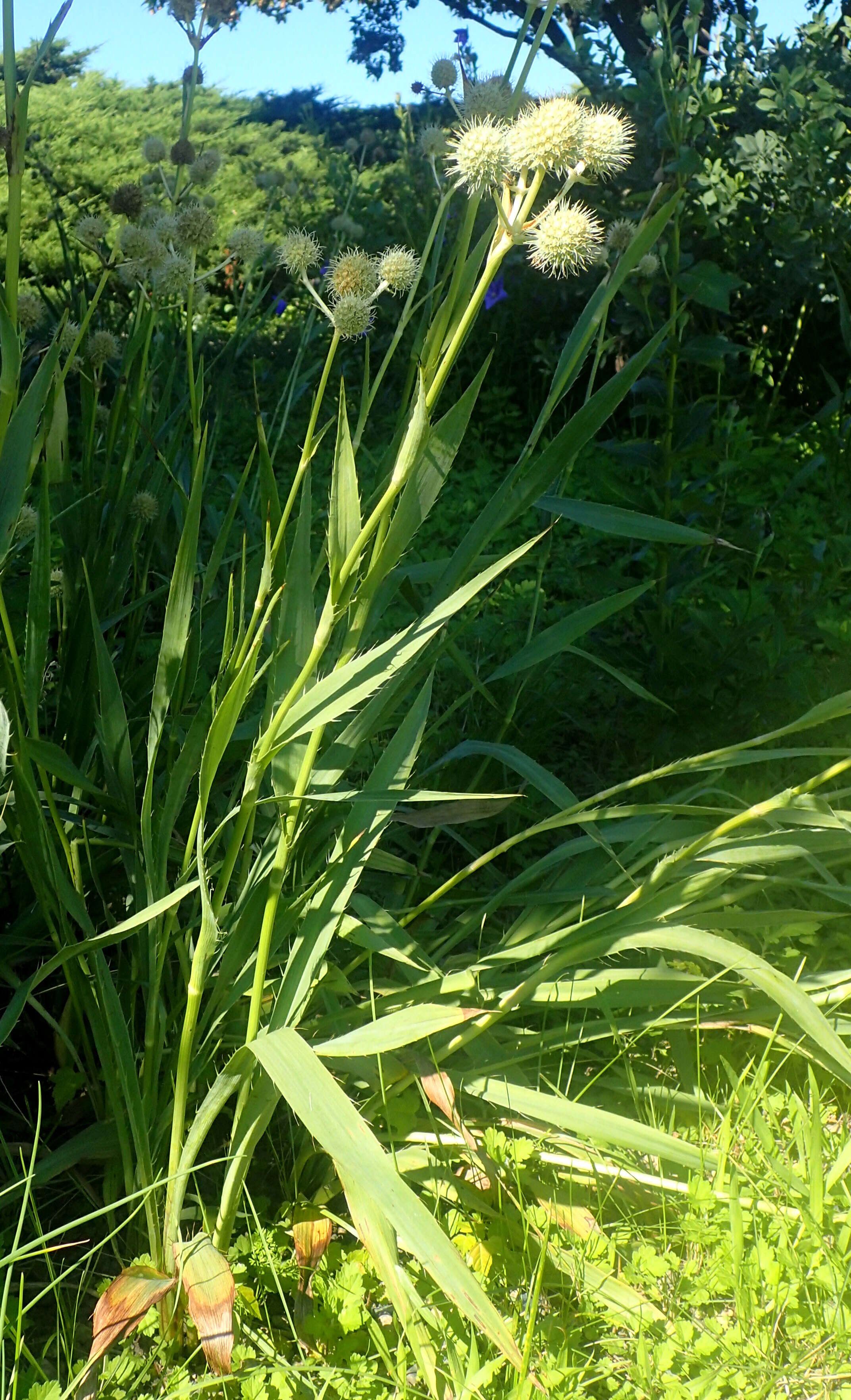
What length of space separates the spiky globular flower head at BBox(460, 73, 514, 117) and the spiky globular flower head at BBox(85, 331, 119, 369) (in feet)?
2.25

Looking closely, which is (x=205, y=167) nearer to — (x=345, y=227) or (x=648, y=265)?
(x=345, y=227)

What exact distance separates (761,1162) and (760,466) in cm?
279

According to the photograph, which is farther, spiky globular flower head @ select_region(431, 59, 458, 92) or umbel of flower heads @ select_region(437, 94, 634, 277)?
spiky globular flower head @ select_region(431, 59, 458, 92)

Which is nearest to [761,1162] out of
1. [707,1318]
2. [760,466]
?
[707,1318]

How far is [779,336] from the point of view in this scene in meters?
4.55

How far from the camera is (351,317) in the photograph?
1.18 metres

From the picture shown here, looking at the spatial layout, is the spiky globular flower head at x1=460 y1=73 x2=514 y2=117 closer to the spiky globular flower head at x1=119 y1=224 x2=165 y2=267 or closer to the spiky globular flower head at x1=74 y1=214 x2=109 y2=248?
the spiky globular flower head at x1=119 y1=224 x2=165 y2=267

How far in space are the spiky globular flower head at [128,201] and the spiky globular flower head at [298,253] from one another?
403mm

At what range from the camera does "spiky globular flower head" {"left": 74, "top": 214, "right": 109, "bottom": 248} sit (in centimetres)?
179

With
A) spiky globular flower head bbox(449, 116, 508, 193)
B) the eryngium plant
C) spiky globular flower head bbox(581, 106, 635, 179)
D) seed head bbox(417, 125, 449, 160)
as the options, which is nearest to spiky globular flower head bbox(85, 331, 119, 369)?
the eryngium plant

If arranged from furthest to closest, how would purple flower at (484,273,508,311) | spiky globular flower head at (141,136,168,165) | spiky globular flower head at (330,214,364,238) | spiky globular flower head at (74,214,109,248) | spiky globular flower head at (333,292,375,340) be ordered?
purple flower at (484,273,508,311) → spiky globular flower head at (141,136,168,165) → spiky globular flower head at (330,214,364,238) → spiky globular flower head at (74,214,109,248) → spiky globular flower head at (333,292,375,340)

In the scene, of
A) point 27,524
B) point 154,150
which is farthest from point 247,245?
point 27,524

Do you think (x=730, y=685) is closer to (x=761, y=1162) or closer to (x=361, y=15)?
(x=761, y=1162)

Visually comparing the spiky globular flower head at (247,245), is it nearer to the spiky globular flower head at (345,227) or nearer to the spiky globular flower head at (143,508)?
the spiky globular flower head at (345,227)
